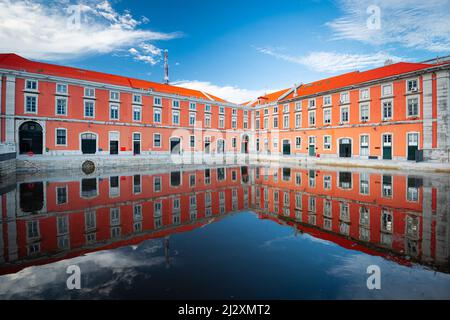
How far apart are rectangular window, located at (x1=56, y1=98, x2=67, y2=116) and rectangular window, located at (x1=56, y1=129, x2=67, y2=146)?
187 cm

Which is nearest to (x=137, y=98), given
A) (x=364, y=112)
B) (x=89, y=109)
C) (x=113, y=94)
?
(x=113, y=94)

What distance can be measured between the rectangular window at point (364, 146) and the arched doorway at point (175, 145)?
24158mm

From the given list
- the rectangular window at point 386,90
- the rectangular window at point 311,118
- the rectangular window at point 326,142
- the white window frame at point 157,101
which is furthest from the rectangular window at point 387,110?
the white window frame at point 157,101

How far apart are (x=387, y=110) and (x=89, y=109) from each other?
34205 millimetres

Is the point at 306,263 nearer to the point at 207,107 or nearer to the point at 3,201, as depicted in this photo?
the point at 3,201

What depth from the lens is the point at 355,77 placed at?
30.7m

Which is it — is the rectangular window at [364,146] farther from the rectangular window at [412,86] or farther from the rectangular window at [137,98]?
the rectangular window at [137,98]

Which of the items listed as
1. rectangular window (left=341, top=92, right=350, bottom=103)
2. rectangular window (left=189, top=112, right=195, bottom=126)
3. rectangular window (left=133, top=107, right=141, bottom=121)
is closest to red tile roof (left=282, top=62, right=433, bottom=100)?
rectangular window (left=341, top=92, right=350, bottom=103)

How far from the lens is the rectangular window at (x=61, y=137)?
77.8ft

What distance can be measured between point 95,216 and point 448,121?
29.3 metres

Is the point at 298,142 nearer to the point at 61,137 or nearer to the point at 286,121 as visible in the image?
the point at 286,121

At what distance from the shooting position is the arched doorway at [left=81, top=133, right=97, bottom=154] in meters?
25.3

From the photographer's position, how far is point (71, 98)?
24594 mm
